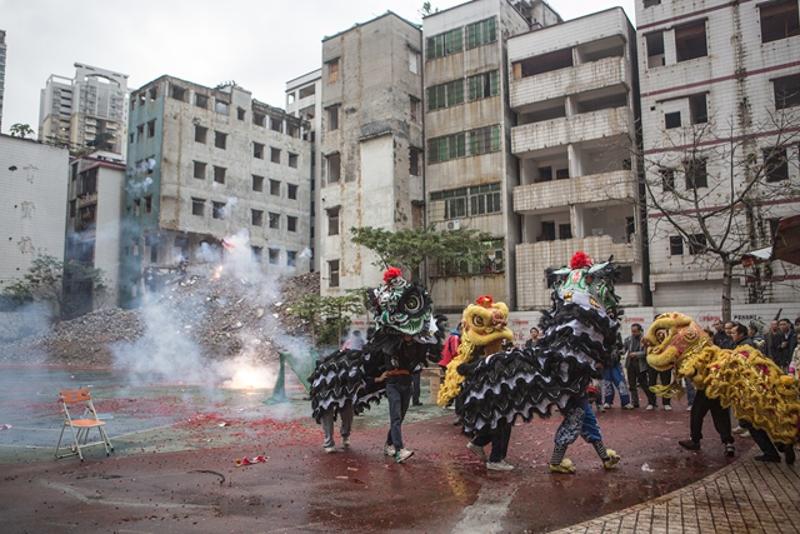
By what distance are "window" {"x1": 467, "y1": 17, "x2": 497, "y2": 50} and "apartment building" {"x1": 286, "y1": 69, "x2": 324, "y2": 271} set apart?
1797 centimetres

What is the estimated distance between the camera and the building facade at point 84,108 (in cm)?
6225

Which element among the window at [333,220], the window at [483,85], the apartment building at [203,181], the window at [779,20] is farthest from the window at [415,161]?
the apartment building at [203,181]

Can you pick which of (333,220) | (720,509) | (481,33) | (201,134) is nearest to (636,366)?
(720,509)

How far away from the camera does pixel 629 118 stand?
2600cm

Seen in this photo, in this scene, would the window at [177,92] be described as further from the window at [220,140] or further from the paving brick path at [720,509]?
the paving brick path at [720,509]

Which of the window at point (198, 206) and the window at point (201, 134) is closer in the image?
the window at point (198, 206)

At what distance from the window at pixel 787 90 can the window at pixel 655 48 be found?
15.1 ft

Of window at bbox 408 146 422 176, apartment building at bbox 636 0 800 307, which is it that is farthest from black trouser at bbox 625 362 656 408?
window at bbox 408 146 422 176

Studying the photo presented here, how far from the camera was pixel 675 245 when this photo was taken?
81.1 feet

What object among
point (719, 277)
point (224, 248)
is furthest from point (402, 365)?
point (224, 248)

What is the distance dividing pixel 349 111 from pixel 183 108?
14.1m

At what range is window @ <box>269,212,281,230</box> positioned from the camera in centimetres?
4545

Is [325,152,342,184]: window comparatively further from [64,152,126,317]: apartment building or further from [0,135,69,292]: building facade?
[0,135,69,292]: building facade

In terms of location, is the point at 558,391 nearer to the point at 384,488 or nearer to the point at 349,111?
the point at 384,488
